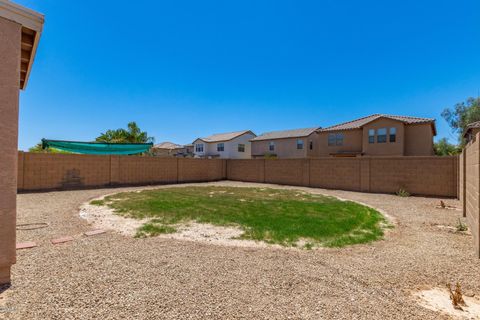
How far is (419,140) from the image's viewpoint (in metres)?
20.4

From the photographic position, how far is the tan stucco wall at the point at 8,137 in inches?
116

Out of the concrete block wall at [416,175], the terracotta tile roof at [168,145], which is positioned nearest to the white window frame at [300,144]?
the concrete block wall at [416,175]

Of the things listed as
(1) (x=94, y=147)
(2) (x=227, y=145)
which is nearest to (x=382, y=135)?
(2) (x=227, y=145)

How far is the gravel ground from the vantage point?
2.54m

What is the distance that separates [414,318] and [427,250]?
2.91 metres

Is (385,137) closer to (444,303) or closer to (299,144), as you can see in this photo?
(299,144)

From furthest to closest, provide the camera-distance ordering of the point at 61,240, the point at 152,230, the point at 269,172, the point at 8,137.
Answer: the point at 269,172 < the point at 152,230 < the point at 61,240 < the point at 8,137

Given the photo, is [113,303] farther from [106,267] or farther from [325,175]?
[325,175]

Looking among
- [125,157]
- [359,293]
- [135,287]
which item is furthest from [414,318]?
[125,157]

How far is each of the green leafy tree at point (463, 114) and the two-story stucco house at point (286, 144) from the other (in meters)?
19.5

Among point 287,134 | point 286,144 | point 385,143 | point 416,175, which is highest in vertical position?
point 287,134

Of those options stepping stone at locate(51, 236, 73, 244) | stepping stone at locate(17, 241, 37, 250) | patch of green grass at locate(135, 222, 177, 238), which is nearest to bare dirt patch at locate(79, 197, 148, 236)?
patch of green grass at locate(135, 222, 177, 238)

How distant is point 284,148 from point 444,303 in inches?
1169

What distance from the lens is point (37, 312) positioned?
8.00ft
